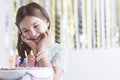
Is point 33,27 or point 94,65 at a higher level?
point 33,27

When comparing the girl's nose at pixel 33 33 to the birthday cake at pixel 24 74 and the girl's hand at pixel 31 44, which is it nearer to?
the girl's hand at pixel 31 44

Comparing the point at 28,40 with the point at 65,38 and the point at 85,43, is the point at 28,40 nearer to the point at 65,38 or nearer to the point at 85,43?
the point at 65,38

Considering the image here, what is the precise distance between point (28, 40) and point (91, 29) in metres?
0.42

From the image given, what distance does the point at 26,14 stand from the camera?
1.63m

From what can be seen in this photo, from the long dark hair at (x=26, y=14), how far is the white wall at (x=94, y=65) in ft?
1.01

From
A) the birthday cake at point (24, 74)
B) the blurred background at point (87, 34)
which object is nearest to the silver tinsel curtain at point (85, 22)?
the blurred background at point (87, 34)

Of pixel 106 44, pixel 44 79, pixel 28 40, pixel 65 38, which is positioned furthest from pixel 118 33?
pixel 44 79

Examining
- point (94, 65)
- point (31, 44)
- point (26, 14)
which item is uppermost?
point (26, 14)

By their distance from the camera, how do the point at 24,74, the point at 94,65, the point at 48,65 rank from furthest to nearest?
the point at 94,65 < the point at 48,65 < the point at 24,74

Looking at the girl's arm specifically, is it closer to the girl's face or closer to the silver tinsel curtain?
the girl's face

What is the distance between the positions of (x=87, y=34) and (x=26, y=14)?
419mm

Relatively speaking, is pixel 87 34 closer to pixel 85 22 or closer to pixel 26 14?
pixel 85 22

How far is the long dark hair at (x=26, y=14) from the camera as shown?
5.33ft

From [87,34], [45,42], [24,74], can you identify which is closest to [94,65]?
[87,34]
